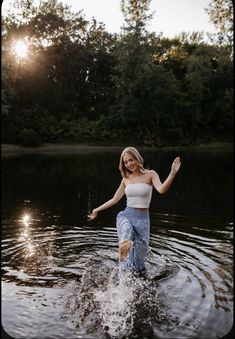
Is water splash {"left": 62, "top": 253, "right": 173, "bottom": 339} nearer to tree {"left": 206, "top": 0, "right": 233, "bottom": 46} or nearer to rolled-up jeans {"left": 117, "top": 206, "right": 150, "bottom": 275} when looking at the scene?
rolled-up jeans {"left": 117, "top": 206, "right": 150, "bottom": 275}

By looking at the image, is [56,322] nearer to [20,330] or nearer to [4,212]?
[20,330]

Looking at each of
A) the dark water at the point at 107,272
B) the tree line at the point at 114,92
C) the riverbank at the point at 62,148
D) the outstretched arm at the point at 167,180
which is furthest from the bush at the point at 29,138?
the outstretched arm at the point at 167,180

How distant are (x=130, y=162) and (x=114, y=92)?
1320 inches

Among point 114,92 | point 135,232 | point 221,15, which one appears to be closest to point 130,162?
point 135,232

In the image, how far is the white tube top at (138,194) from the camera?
21.4ft

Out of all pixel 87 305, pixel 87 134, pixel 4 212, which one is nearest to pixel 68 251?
pixel 87 305

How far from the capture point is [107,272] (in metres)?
7.33

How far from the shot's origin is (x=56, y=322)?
5297 mm

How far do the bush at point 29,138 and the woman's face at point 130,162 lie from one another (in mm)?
29944

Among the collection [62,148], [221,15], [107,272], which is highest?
[221,15]

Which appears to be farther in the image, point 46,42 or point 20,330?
point 46,42

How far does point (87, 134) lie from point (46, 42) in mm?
8469

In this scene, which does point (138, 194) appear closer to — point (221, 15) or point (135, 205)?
point (135, 205)

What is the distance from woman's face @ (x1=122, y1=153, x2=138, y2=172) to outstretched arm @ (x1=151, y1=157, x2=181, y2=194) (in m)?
0.31
